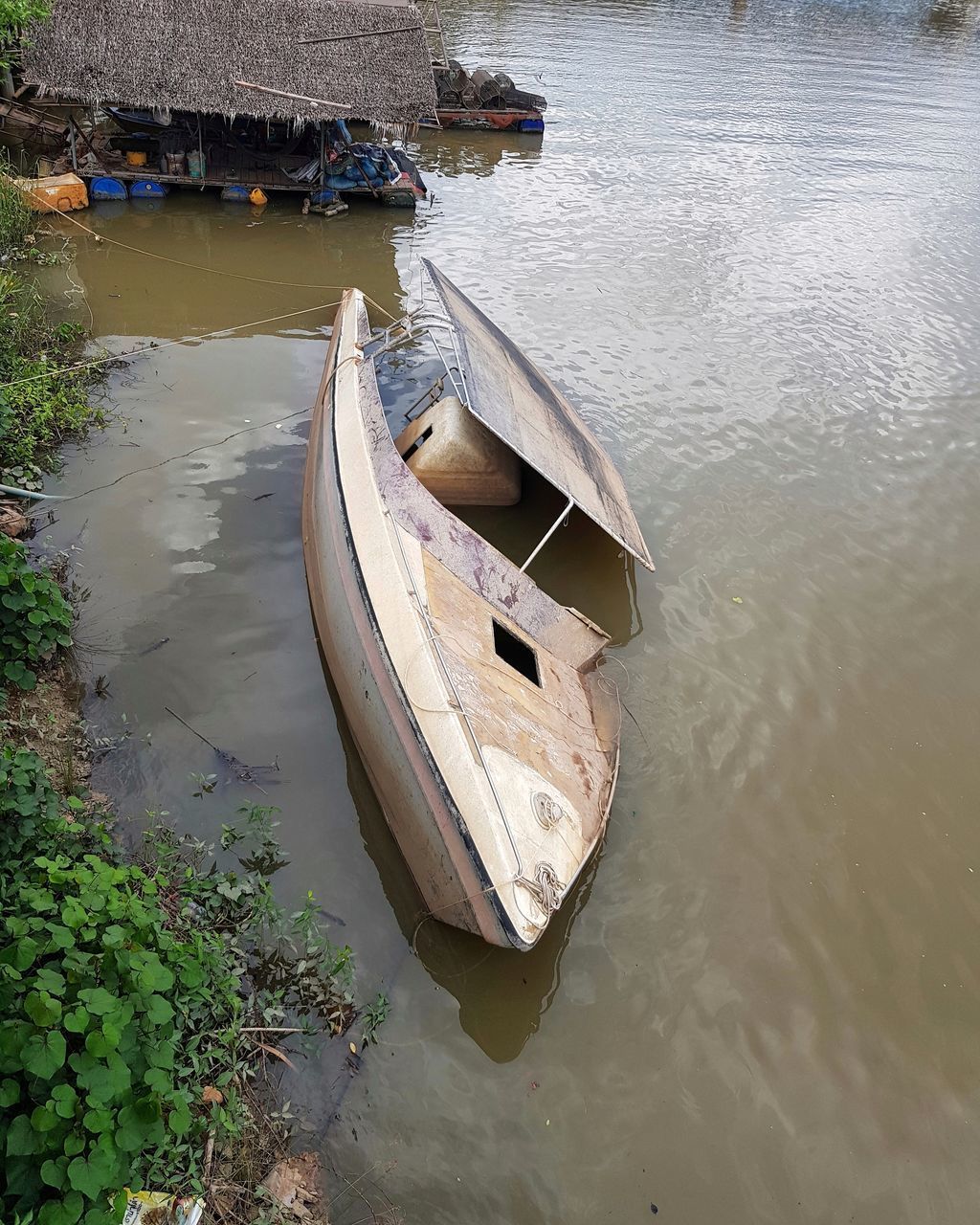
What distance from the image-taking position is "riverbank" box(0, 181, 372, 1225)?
9.10 ft

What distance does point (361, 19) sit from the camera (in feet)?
44.4

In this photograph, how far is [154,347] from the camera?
383 inches

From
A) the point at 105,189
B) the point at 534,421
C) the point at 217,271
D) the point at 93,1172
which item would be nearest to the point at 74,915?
the point at 93,1172

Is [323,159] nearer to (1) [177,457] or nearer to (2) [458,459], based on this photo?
(1) [177,457]

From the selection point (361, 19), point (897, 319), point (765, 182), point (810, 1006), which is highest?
point (361, 19)

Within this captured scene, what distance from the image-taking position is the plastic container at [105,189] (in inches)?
504

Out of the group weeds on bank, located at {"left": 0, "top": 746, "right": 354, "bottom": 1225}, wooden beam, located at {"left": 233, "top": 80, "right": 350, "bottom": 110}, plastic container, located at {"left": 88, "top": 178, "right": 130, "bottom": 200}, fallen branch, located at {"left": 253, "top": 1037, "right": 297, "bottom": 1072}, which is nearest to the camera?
weeds on bank, located at {"left": 0, "top": 746, "right": 354, "bottom": 1225}

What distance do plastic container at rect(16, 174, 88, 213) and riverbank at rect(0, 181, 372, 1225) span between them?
9.68 meters

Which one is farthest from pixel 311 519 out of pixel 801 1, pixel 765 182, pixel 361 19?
pixel 801 1

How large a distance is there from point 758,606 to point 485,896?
428 cm

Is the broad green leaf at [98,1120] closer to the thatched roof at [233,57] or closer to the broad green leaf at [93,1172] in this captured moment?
the broad green leaf at [93,1172]

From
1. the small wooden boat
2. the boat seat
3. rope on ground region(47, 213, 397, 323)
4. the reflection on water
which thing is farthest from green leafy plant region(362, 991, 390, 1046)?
the reflection on water

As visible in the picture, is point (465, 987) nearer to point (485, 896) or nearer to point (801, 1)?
point (485, 896)

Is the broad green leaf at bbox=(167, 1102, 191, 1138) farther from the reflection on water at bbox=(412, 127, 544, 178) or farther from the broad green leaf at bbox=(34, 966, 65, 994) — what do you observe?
the reflection on water at bbox=(412, 127, 544, 178)
